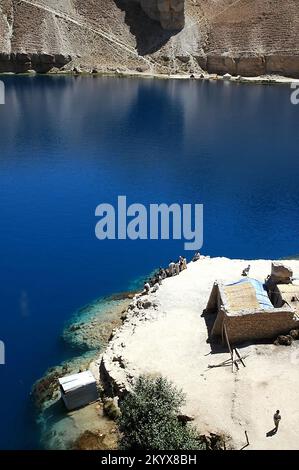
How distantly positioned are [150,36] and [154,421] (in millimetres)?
99256

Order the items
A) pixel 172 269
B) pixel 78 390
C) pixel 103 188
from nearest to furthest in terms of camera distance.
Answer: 1. pixel 78 390
2. pixel 172 269
3. pixel 103 188

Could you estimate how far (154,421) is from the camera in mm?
18016

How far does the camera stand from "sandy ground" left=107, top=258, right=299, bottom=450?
60.4 ft

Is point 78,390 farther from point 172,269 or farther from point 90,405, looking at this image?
point 172,269

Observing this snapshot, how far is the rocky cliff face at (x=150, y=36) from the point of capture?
97.9 meters

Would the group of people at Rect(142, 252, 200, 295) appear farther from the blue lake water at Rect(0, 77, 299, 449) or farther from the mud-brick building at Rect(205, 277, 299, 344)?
the mud-brick building at Rect(205, 277, 299, 344)

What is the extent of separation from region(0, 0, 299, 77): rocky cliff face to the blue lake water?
729 inches

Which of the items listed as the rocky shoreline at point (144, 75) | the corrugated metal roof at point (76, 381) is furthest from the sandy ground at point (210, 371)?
the rocky shoreline at point (144, 75)

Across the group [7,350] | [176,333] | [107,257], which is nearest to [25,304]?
[7,350]

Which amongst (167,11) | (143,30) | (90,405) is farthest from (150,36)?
(90,405)

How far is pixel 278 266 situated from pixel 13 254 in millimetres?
16665

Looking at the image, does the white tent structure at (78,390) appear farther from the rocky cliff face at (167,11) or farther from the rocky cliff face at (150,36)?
the rocky cliff face at (167,11)

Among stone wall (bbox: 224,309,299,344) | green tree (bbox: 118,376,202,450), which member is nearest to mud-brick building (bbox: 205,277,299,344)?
stone wall (bbox: 224,309,299,344)
